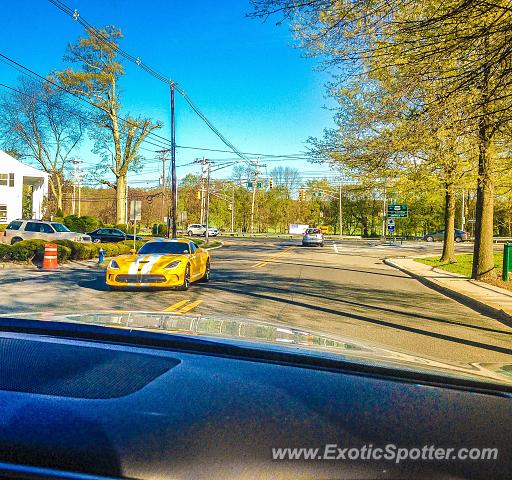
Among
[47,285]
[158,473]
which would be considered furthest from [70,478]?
[47,285]

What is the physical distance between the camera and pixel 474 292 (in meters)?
14.0

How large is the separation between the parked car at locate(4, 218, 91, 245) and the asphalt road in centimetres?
1277

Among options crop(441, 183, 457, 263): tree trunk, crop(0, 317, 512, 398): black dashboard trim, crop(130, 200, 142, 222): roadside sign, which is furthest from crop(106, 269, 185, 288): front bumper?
crop(441, 183, 457, 263): tree trunk

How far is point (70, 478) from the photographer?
4.04 ft

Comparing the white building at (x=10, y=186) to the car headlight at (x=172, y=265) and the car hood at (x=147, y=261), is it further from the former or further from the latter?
the car headlight at (x=172, y=265)

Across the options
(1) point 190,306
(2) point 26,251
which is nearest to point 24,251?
(2) point 26,251

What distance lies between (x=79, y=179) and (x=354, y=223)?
54949 mm

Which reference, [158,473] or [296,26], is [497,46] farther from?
[158,473]

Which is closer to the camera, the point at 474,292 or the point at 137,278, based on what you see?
the point at 137,278

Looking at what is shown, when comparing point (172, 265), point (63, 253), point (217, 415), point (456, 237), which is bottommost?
point (456, 237)

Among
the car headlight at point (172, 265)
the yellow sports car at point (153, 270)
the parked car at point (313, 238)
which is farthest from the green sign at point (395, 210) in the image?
the car headlight at point (172, 265)

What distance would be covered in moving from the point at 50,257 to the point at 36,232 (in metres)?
12.8

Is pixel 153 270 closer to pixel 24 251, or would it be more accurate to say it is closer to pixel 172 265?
pixel 172 265

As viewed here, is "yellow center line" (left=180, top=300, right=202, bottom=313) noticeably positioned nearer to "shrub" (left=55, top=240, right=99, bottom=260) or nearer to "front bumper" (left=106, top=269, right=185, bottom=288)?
"front bumper" (left=106, top=269, right=185, bottom=288)
